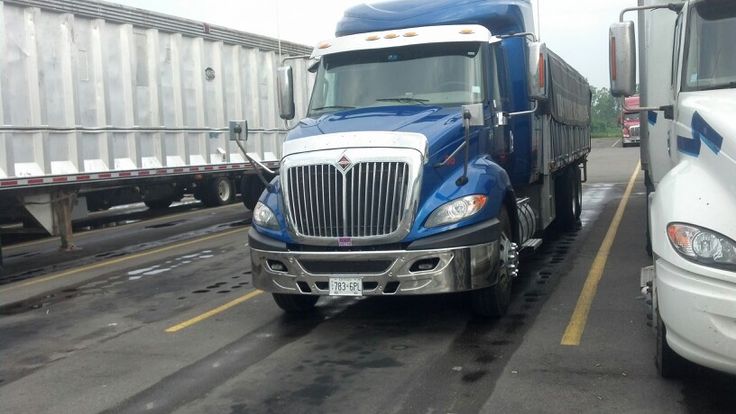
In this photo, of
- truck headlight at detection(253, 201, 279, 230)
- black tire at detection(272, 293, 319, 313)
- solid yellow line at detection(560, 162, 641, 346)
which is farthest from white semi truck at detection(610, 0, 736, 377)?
black tire at detection(272, 293, 319, 313)

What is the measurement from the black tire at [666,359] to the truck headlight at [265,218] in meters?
3.11

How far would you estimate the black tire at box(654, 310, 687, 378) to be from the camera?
199 inches

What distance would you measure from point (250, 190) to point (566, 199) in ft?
25.5

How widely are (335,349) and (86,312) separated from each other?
3.19 metres

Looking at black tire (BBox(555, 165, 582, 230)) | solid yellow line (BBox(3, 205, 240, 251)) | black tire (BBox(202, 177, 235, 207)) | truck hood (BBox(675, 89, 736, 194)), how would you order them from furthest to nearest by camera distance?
black tire (BBox(202, 177, 235, 207)) → solid yellow line (BBox(3, 205, 240, 251)) → black tire (BBox(555, 165, 582, 230)) → truck hood (BBox(675, 89, 736, 194))

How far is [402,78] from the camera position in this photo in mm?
7652

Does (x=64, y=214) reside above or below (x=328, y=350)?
above

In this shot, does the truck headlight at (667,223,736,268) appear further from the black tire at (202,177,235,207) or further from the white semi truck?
the black tire at (202,177,235,207)

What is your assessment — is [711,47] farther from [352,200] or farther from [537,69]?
[352,200]

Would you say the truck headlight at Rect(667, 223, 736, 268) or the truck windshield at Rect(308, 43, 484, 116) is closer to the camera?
A: the truck headlight at Rect(667, 223, 736, 268)

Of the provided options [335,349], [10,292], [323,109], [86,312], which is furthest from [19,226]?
[335,349]

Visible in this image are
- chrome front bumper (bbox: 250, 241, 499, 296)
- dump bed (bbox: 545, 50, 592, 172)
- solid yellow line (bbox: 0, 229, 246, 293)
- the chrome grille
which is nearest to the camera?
chrome front bumper (bbox: 250, 241, 499, 296)

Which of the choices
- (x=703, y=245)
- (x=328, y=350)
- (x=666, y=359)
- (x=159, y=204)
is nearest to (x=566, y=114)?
(x=328, y=350)

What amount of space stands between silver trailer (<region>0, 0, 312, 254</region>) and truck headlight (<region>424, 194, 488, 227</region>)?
23.1 ft
